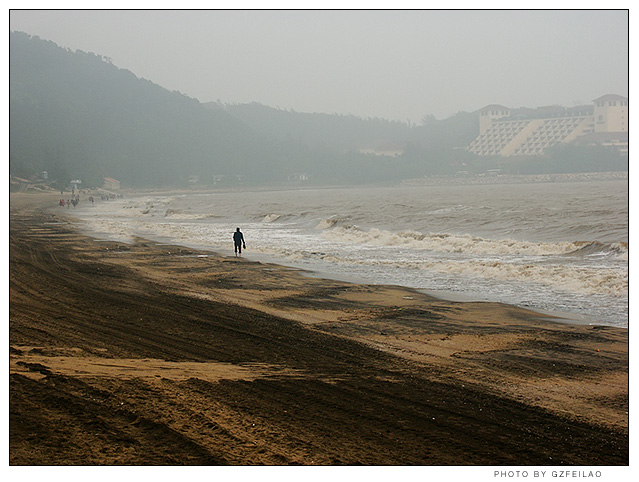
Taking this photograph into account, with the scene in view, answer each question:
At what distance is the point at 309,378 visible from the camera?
355cm

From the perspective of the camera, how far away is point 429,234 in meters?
14.4

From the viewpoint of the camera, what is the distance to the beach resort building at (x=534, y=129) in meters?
13.1

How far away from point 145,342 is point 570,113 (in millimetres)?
13244

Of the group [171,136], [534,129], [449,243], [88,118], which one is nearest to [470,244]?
[449,243]

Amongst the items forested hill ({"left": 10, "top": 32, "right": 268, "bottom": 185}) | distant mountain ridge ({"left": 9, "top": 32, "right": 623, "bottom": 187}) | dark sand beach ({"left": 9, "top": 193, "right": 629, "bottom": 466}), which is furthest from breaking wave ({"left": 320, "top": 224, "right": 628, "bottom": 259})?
dark sand beach ({"left": 9, "top": 193, "right": 629, "bottom": 466})

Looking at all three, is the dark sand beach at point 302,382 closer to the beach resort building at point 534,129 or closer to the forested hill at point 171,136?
the forested hill at point 171,136

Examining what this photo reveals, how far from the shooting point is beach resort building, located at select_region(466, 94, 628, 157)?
13086mm

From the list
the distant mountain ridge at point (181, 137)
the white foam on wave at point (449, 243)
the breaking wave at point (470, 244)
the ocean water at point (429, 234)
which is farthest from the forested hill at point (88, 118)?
the breaking wave at point (470, 244)

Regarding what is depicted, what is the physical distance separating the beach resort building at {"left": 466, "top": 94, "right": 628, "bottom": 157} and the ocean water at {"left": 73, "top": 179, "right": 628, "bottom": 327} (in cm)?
223

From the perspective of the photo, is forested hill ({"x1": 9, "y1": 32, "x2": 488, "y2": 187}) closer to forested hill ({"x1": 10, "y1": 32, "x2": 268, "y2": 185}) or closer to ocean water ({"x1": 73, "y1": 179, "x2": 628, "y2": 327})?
forested hill ({"x1": 10, "y1": 32, "x2": 268, "y2": 185})

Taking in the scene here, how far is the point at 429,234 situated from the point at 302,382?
11.3m

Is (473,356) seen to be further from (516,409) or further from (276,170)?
(276,170)

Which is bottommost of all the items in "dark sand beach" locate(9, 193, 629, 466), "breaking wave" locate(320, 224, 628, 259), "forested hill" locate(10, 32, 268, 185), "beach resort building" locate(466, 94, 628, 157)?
"dark sand beach" locate(9, 193, 629, 466)

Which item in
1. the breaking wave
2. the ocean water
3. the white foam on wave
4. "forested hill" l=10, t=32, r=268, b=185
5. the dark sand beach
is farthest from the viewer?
the white foam on wave
